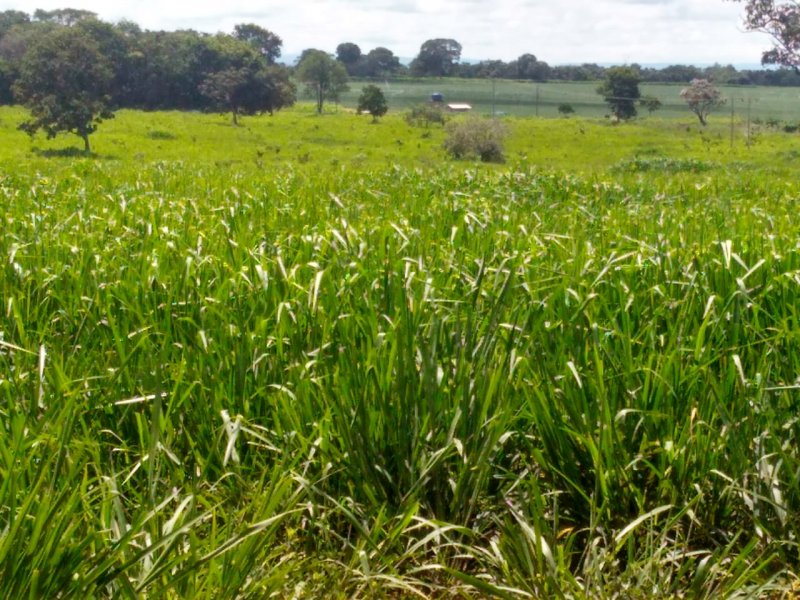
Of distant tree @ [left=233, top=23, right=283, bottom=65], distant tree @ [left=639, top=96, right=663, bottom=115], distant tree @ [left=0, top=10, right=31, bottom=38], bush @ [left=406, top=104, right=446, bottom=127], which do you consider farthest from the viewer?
distant tree @ [left=233, top=23, right=283, bottom=65]

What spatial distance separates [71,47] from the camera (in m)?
43.9

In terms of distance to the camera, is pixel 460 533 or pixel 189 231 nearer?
pixel 460 533

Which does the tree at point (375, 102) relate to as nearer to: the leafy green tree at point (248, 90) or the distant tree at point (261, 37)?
the leafy green tree at point (248, 90)

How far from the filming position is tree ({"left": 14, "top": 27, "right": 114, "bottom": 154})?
1578 inches

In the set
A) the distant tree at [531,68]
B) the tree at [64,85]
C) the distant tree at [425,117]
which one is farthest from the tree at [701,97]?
the distant tree at [531,68]

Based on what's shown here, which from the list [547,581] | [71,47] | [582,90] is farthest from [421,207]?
[582,90]

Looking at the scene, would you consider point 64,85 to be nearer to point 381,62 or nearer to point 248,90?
point 248,90

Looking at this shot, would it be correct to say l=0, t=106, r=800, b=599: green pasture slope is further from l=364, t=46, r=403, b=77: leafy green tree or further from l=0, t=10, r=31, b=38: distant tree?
l=364, t=46, r=403, b=77: leafy green tree

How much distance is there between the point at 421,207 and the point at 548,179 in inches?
207

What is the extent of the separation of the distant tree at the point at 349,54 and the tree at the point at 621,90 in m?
71.6

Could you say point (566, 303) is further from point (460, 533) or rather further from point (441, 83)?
point (441, 83)

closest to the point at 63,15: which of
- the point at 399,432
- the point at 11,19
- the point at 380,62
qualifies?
the point at 11,19

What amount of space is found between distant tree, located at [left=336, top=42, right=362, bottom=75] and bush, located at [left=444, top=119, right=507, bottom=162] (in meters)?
99.6

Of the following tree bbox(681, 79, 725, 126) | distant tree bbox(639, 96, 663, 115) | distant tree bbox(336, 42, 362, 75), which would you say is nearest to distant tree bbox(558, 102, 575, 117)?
distant tree bbox(639, 96, 663, 115)
